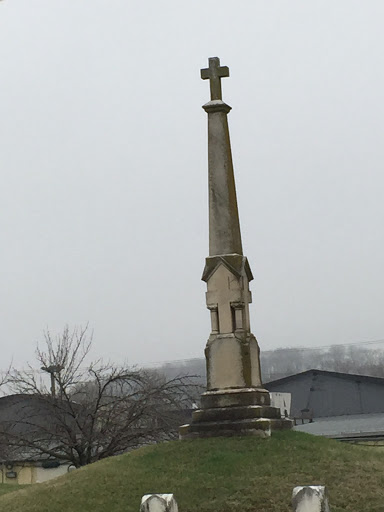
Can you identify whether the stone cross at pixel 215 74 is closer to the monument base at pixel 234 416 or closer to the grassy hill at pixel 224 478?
the monument base at pixel 234 416

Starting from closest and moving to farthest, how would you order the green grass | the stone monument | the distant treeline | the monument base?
the monument base, the stone monument, the green grass, the distant treeline

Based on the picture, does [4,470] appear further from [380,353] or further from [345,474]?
[380,353]

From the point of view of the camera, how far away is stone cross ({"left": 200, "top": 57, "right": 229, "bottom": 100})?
59.0 ft

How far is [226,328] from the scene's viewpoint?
1667 cm

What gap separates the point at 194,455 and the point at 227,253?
3672mm

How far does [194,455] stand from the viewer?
1526cm

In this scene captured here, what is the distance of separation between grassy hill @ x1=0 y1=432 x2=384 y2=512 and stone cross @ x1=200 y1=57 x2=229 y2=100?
6479 millimetres

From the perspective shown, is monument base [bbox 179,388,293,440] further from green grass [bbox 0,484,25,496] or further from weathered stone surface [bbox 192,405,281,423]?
green grass [bbox 0,484,25,496]

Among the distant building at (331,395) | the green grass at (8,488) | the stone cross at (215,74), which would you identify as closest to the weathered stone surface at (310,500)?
the stone cross at (215,74)

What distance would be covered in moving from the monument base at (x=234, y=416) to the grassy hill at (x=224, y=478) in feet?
0.86

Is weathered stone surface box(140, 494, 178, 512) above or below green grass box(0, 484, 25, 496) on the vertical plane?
above

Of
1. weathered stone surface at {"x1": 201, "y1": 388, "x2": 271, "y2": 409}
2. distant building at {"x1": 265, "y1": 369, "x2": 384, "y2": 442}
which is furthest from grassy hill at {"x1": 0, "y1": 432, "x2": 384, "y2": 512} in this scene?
distant building at {"x1": 265, "y1": 369, "x2": 384, "y2": 442}

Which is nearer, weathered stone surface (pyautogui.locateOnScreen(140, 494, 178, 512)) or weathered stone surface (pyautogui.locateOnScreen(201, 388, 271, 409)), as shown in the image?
weathered stone surface (pyautogui.locateOnScreen(140, 494, 178, 512))

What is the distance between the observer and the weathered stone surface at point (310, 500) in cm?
1097
